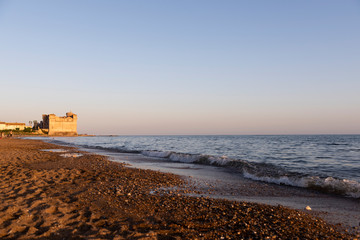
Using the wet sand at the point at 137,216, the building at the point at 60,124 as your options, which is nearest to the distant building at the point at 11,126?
the building at the point at 60,124

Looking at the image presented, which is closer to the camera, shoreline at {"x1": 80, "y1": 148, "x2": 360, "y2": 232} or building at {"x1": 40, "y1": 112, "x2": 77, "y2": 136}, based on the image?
shoreline at {"x1": 80, "y1": 148, "x2": 360, "y2": 232}

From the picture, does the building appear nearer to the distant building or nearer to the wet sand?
the distant building

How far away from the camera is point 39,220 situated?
16.9 feet

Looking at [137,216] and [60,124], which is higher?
[60,124]

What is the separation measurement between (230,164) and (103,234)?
528 inches

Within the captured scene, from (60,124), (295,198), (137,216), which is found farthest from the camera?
(60,124)

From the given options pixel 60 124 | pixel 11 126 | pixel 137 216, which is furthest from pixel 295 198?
pixel 60 124

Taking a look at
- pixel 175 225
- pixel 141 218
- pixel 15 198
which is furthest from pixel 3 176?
pixel 175 225

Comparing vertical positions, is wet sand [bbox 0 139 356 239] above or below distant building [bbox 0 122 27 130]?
below

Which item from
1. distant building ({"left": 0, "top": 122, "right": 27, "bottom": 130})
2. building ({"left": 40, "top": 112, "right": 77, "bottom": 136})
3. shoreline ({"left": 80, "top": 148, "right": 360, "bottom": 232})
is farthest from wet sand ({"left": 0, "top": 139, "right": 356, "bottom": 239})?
building ({"left": 40, "top": 112, "right": 77, "bottom": 136})

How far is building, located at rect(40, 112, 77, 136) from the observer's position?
484ft

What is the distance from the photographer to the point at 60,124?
152m

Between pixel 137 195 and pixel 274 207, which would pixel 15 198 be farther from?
pixel 274 207

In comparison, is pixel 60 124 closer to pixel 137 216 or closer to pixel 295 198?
pixel 137 216
